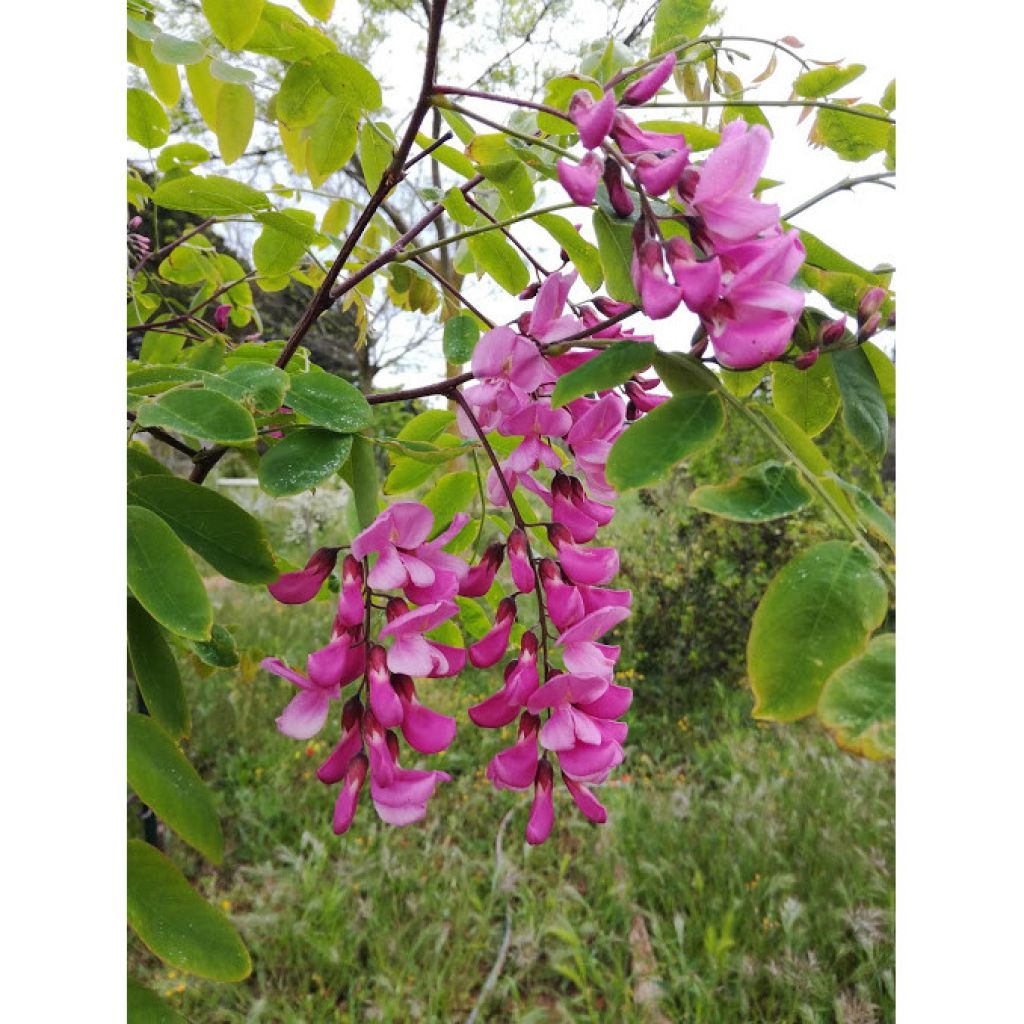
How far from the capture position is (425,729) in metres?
0.33

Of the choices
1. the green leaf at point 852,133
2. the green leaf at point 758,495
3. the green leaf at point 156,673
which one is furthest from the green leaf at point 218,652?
the green leaf at point 852,133

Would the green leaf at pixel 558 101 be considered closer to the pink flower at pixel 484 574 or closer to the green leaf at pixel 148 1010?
the pink flower at pixel 484 574

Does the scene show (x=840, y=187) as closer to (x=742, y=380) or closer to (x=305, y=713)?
(x=742, y=380)

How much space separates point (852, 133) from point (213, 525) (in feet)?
1.24

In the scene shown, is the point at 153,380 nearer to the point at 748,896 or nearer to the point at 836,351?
the point at 836,351

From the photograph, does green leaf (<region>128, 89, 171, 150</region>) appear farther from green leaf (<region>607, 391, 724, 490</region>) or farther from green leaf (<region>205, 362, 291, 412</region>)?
green leaf (<region>607, 391, 724, 490</region>)

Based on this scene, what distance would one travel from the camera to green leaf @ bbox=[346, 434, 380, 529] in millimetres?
345

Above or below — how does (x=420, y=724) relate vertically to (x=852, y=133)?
below

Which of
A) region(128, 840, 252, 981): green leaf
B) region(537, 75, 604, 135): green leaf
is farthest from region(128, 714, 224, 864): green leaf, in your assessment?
region(537, 75, 604, 135): green leaf

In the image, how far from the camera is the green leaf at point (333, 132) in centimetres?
41

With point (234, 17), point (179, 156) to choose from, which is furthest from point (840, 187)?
point (179, 156)

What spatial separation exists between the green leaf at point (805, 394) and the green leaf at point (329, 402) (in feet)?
0.62
